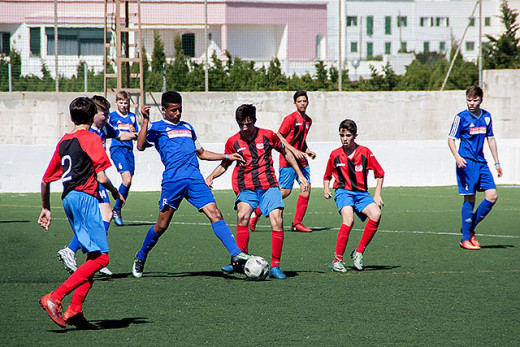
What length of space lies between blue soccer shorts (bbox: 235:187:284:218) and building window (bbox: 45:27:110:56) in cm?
1550

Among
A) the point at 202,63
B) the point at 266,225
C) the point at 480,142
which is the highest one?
the point at 202,63

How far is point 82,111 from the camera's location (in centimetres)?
590

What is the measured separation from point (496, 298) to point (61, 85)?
17304mm

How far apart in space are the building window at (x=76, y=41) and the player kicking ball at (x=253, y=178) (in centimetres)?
1531

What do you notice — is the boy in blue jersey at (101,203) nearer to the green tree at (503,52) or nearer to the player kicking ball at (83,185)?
the player kicking ball at (83,185)

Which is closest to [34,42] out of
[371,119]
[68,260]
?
[371,119]

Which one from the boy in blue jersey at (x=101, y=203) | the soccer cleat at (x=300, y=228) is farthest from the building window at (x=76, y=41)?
the boy in blue jersey at (x=101, y=203)

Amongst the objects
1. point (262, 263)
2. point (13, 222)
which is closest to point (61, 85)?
point (13, 222)

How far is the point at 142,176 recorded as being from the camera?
18672 millimetres

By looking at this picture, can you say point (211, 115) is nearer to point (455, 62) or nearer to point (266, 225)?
point (455, 62)

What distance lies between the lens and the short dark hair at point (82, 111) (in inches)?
232

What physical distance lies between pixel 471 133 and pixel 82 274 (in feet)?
19.6

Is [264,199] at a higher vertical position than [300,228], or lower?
higher

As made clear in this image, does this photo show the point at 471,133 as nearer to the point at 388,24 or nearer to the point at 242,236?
the point at 242,236
